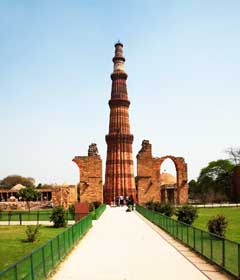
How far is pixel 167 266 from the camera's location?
901 centimetres

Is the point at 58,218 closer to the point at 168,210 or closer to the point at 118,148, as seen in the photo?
the point at 168,210

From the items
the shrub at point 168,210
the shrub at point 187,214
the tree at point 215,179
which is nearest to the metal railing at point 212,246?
the shrub at point 187,214

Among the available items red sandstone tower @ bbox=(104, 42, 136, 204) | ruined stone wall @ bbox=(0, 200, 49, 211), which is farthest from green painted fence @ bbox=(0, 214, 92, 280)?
red sandstone tower @ bbox=(104, 42, 136, 204)

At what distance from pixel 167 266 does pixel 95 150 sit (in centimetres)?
2968

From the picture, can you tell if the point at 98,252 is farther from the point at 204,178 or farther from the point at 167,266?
the point at 204,178

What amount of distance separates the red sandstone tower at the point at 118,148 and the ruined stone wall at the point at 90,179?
1077cm

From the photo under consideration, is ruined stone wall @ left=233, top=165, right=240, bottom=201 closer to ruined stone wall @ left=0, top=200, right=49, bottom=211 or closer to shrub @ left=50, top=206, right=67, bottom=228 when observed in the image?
ruined stone wall @ left=0, top=200, right=49, bottom=211

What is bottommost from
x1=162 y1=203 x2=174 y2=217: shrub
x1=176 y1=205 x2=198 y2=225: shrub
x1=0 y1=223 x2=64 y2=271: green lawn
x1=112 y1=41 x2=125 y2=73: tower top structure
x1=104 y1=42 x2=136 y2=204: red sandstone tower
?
x1=0 y1=223 x2=64 y2=271: green lawn

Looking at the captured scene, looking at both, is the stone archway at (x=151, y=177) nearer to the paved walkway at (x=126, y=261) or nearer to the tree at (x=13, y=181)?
the paved walkway at (x=126, y=261)

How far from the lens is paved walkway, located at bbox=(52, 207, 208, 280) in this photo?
26.8 ft

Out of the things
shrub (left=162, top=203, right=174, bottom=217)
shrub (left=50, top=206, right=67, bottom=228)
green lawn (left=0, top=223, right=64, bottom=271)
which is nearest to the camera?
green lawn (left=0, top=223, right=64, bottom=271)

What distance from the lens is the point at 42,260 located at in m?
7.98

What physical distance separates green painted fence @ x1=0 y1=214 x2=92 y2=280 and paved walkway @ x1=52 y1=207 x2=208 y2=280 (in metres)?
0.25

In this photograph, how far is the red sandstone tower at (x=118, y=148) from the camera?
48000 mm
